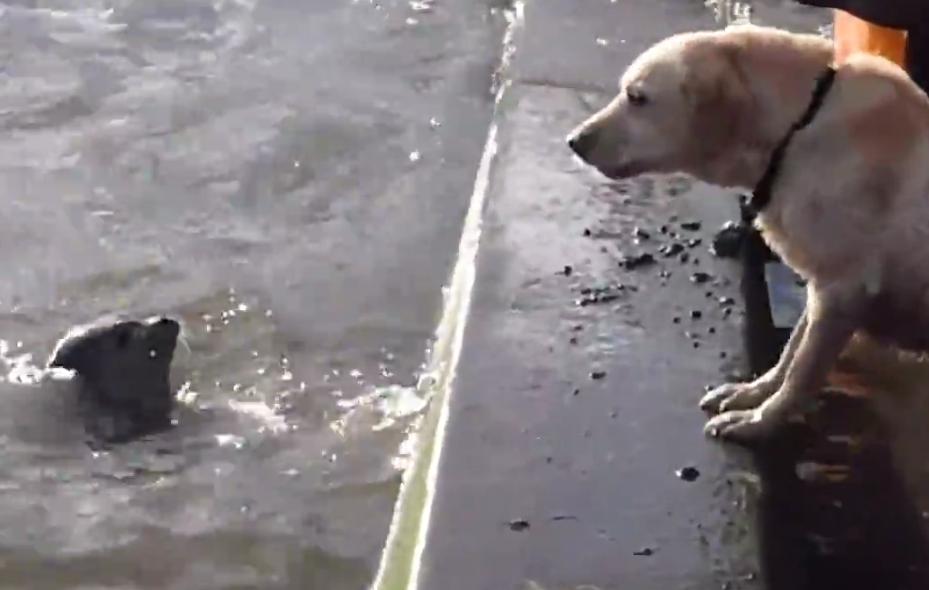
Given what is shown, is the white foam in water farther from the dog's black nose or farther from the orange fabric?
the orange fabric

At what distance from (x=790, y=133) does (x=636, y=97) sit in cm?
38

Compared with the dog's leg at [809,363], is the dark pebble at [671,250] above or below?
below

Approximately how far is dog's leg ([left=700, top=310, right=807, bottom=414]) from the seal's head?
1696mm

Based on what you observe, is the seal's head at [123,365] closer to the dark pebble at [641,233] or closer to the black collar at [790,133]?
the dark pebble at [641,233]

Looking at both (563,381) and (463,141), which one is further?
(463,141)

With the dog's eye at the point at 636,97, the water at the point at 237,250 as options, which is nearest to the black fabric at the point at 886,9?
the dog's eye at the point at 636,97

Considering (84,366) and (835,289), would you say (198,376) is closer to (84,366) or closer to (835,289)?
(84,366)

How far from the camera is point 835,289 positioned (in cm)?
333

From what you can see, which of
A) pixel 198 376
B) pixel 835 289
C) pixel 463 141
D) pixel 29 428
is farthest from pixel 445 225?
pixel 835 289

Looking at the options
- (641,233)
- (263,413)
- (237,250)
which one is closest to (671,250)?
(641,233)

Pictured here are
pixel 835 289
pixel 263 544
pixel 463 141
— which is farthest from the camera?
pixel 463 141

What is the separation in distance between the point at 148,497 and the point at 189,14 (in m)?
3.70

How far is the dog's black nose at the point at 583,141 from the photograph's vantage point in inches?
139

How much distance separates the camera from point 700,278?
4129 millimetres
